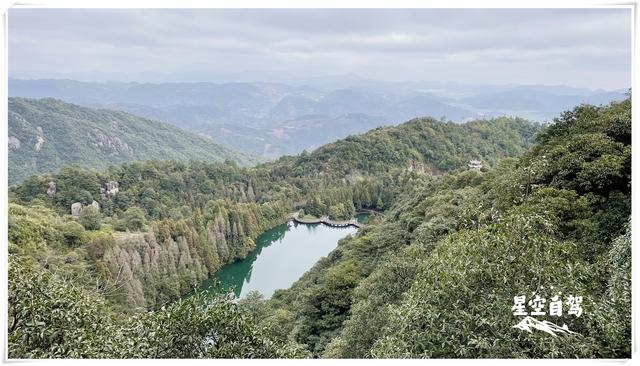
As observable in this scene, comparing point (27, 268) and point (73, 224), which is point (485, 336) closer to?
point (27, 268)

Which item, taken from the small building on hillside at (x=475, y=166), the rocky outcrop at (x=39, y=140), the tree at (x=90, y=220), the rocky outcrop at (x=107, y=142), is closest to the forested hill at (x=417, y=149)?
the small building on hillside at (x=475, y=166)

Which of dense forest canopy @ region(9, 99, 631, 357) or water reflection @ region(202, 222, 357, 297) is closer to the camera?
dense forest canopy @ region(9, 99, 631, 357)

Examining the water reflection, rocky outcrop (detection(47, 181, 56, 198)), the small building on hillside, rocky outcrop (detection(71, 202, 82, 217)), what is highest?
the small building on hillside

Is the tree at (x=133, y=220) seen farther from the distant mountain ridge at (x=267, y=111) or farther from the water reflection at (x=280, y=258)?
the distant mountain ridge at (x=267, y=111)

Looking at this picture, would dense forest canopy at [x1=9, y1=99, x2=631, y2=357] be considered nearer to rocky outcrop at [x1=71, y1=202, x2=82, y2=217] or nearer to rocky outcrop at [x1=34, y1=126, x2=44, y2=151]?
rocky outcrop at [x1=71, y1=202, x2=82, y2=217]

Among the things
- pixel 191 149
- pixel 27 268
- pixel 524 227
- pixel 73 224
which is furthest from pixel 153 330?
pixel 191 149

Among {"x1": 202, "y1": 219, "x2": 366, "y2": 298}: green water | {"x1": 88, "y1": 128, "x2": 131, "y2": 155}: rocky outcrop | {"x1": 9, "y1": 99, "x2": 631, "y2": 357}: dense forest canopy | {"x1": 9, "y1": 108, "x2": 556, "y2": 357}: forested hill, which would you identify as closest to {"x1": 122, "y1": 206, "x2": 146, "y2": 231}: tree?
{"x1": 9, "y1": 108, "x2": 556, "y2": 357}: forested hill

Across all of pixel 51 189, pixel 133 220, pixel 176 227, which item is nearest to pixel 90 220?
pixel 133 220
